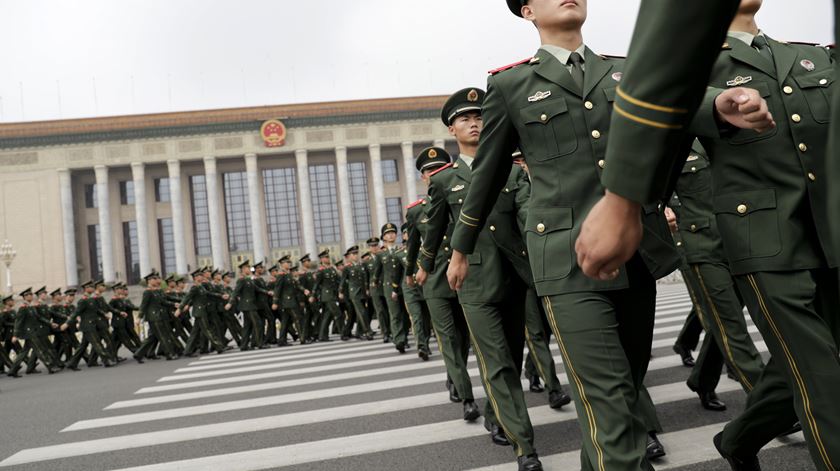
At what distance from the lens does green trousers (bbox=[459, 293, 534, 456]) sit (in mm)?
3758

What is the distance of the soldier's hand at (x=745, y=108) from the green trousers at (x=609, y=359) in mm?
880

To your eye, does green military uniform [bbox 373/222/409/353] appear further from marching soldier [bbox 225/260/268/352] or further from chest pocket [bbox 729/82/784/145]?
chest pocket [bbox 729/82/784/145]

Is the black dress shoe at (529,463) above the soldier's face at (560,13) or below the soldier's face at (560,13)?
below

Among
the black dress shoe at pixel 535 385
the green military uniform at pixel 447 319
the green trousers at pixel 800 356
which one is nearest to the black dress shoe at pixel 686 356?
the black dress shoe at pixel 535 385

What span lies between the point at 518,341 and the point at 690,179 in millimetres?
1757

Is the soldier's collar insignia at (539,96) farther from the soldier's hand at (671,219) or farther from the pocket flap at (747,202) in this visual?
the soldier's hand at (671,219)

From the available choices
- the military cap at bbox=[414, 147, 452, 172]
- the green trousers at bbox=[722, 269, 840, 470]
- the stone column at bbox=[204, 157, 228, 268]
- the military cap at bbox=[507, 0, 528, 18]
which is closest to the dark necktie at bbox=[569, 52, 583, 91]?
the military cap at bbox=[507, 0, 528, 18]

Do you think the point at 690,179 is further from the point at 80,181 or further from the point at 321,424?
the point at 80,181

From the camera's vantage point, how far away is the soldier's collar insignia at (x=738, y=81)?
2723 millimetres

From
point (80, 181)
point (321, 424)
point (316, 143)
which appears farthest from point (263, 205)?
point (321, 424)

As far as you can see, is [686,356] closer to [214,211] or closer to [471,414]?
[471,414]

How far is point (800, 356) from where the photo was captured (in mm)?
2312

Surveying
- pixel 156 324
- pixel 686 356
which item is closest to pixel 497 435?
pixel 686 356

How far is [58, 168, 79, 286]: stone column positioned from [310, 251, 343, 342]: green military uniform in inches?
1599
